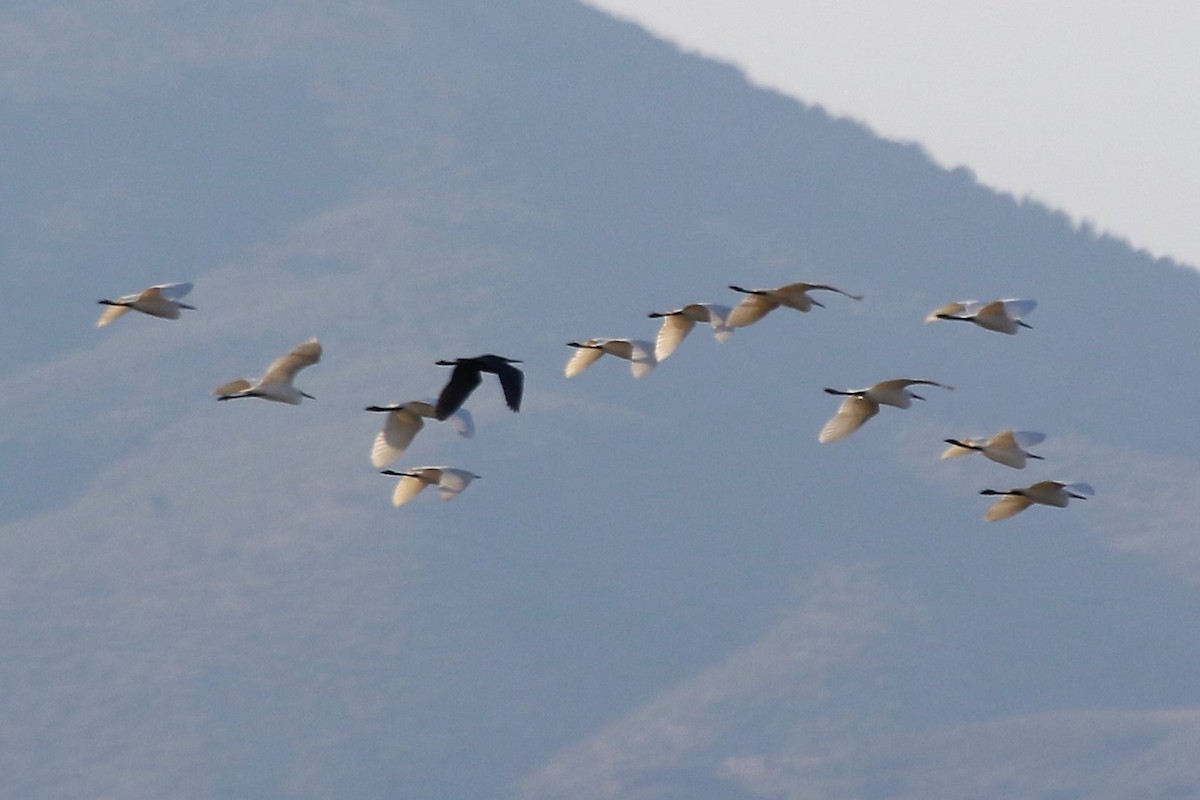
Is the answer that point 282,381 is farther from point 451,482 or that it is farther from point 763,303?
point 763,303

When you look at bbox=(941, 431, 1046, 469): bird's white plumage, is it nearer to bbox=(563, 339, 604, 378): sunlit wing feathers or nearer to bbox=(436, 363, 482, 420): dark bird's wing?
bbox=(563, 339, 604, 378): sunlit wing feathers

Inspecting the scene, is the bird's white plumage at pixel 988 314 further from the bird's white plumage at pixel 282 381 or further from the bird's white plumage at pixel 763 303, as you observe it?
the bird's white plumage at pixel 282 381

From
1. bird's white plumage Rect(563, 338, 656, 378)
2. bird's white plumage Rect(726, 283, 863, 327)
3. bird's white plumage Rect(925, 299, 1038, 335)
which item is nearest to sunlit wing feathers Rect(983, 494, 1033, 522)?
bird's white plumage Rect(925, 299, 1038, 335)

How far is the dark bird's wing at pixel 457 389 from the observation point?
80.5ft

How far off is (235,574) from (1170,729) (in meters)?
76.2

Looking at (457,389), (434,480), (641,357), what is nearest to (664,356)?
(641,357)

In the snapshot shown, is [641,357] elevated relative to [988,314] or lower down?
lower down

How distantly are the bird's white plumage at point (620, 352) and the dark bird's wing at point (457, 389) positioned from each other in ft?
10.1

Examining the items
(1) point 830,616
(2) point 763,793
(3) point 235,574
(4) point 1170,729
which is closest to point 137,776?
(3) point 235,574

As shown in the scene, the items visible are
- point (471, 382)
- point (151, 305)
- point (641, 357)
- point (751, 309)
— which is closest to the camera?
point (471, 382)

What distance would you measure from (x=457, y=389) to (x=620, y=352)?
440 cm

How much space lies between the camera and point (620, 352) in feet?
94.3

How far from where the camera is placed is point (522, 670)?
7338 inches

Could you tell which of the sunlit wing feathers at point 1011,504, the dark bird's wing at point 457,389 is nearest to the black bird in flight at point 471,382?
the dark bird's wing at point 457,389
